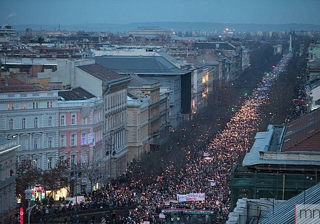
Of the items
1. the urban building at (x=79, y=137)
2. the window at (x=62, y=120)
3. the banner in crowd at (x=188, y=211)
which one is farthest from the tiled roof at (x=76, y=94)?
the banner in crowd at (x=188, y=211)

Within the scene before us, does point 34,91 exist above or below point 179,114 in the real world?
above

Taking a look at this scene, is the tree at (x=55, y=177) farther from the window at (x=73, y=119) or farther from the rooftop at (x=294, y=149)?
the rooftop at (x=294, y=149)

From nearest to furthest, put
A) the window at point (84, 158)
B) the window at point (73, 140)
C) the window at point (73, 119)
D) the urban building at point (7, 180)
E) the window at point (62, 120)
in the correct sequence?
the urban building at point (7, 180), the window at point (62, 120), the window at point (73, 140), the window at point (73, 119), the window at point (84, 158)

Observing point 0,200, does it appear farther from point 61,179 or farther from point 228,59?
point 228,59

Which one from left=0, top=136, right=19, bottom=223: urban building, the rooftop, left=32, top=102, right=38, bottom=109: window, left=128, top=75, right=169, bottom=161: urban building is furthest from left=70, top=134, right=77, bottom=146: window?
the rooftop

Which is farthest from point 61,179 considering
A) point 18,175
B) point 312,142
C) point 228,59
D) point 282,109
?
point 228,59

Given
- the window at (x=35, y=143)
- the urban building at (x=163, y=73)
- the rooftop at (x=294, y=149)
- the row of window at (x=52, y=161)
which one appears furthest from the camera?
the urban building at (x=163, y=73)

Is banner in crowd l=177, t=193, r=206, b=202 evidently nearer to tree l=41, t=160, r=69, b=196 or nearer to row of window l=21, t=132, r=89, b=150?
tree l=41, t=160, r=69, b=196
